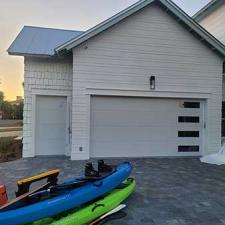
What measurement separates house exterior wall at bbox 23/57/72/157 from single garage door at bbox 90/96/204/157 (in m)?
1.47

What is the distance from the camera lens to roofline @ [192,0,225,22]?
1394cm

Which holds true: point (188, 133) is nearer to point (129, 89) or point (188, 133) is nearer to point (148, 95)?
point (148, 95)

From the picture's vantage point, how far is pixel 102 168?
18.7 feet

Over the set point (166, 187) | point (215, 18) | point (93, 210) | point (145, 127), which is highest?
point (215, 18)

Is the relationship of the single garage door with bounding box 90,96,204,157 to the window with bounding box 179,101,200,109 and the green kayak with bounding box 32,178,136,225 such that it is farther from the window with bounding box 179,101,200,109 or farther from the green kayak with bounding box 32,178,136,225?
the green kayak with bounding box 32,178,136,225

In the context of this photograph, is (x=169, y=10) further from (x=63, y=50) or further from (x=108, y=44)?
(x=63, y=50)

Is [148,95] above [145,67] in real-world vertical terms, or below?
below

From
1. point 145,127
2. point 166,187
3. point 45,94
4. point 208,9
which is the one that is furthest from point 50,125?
point 208,9

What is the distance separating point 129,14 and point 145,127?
4.13 m

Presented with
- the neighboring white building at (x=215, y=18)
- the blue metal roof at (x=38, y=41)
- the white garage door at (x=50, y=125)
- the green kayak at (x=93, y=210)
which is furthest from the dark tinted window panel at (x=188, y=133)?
the green kayak at (x=93, y=210)

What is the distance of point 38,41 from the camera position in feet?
37.9

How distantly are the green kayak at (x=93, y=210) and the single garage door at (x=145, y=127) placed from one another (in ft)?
16.8

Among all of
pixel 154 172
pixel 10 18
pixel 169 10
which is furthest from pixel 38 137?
pixel 10 18

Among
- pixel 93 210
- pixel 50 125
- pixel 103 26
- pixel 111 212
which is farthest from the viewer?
pixel 50 125
